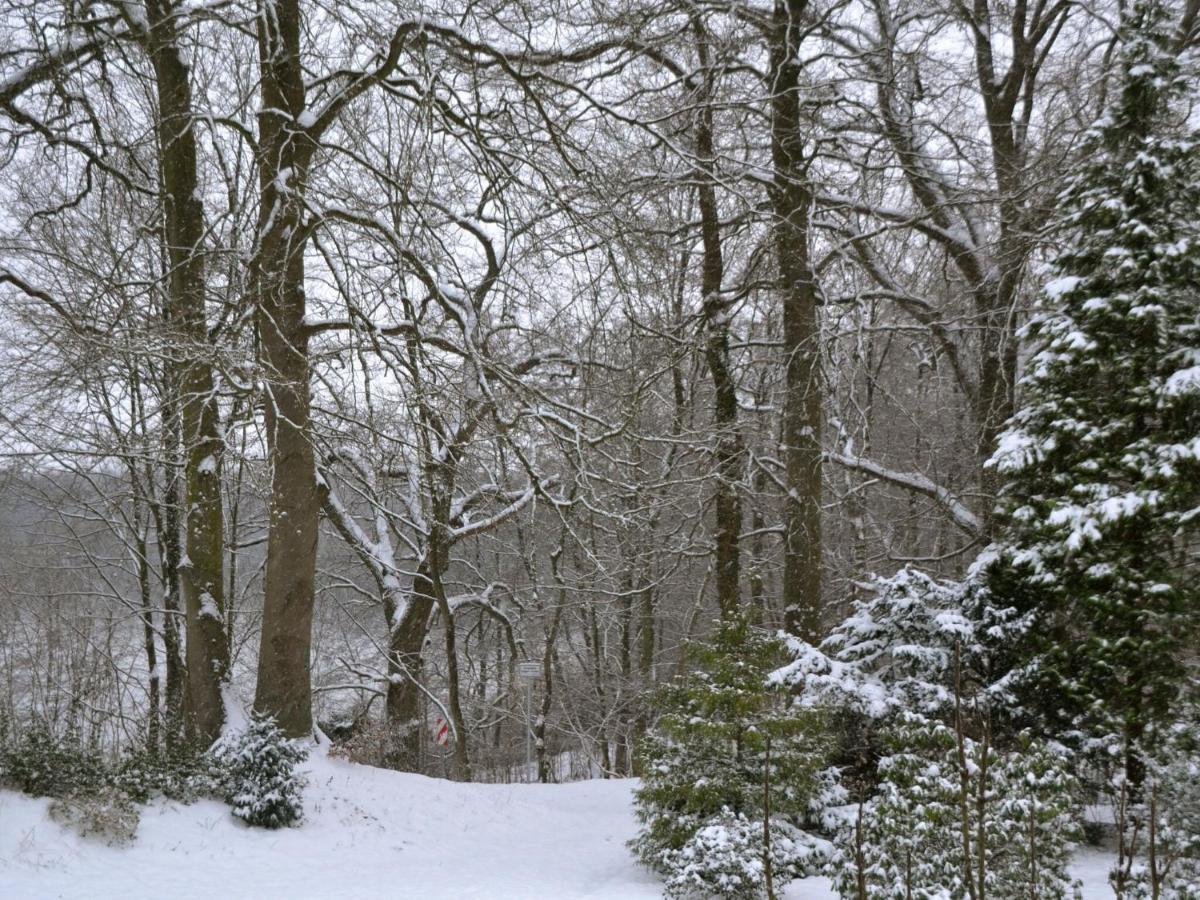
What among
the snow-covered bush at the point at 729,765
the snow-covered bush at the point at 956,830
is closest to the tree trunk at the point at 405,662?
the snow-covered bush at the point at 729,765

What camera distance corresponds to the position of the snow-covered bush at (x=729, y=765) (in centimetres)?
687

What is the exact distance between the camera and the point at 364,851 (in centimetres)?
841

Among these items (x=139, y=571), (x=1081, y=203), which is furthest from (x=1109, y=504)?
(x=139, y=571)

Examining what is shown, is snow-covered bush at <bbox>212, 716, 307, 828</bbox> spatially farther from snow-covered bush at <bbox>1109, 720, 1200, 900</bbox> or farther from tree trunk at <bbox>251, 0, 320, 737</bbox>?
snow-covered bush at <bbox>1109, 720, 1200, 900</bbox>

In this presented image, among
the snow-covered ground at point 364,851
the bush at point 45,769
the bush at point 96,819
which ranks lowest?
the snow-covered ground at point 364,851

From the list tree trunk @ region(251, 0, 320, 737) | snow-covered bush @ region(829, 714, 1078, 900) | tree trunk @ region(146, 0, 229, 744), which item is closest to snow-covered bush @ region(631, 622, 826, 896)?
snow-covered bush @ region(829, 714, 1078, 900)

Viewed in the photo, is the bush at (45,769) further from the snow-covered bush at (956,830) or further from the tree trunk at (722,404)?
the tree trunk at (722,404)

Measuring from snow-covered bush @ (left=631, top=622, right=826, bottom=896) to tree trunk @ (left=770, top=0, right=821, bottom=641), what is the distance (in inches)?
81.1

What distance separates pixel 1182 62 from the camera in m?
7.71

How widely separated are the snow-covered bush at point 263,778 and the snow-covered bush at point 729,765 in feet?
11.1

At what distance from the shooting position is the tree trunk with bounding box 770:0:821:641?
9.68m

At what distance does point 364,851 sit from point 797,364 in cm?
681

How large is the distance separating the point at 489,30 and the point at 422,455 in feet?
11.6

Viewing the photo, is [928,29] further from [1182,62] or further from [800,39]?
[1182,62]
